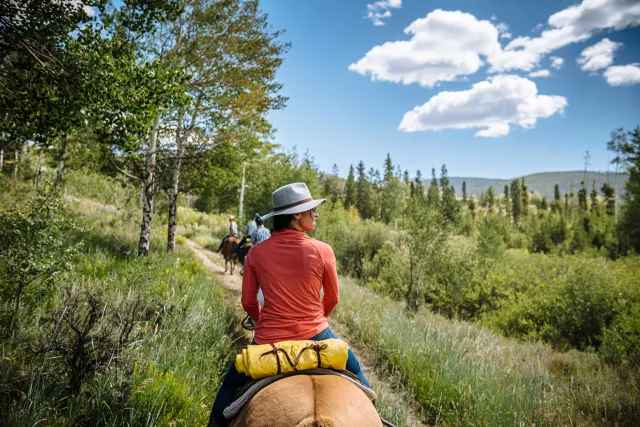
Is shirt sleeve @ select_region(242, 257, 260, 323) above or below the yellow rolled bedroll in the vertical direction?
above

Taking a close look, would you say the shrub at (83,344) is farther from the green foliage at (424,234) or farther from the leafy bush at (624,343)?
the leafy bush at (624,343)

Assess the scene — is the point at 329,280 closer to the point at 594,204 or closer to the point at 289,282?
the point at 289,282

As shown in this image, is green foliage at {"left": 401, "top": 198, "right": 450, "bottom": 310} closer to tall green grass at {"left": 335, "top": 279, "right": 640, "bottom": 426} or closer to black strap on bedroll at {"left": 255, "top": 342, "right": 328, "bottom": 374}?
tall green grass at {"left": 335, "top": 279, "right": 640, "bottom": 426}

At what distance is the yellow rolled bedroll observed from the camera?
1.94 metres

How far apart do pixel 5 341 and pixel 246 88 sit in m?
10.4

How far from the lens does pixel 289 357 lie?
1970 mm

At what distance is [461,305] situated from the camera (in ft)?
45.4

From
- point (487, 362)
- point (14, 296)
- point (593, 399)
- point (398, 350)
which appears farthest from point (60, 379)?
point (593, 399)

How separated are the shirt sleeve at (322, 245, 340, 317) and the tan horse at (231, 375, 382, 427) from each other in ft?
2.63

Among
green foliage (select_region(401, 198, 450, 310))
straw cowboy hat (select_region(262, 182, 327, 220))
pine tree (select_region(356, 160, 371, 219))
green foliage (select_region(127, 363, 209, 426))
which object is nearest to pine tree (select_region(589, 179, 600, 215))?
pine tree (select_region(356, 160, 371, 219))

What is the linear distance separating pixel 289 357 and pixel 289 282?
0.62m

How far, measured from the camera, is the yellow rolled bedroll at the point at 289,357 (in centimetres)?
194

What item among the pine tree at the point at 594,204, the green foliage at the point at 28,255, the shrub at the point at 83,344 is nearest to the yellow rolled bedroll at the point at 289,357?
the shrub at the point at 83,344

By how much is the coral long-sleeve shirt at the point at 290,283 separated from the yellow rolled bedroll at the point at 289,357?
38 cm
